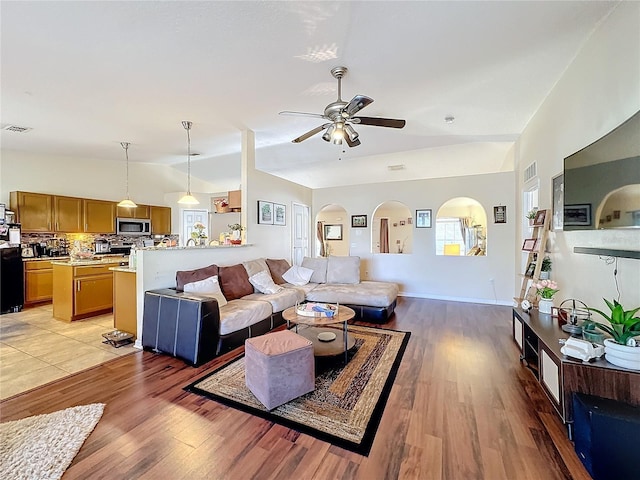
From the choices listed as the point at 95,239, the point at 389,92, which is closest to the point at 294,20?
the point at 389,92

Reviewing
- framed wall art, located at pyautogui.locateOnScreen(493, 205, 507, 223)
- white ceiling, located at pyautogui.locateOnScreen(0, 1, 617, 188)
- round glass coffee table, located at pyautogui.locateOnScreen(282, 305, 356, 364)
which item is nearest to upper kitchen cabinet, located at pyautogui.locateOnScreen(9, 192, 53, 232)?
white ceiling, located at pyautogui.locateOnScreen(0, 1, 617, 188)

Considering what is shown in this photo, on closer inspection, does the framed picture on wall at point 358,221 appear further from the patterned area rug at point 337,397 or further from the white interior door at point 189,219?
the white interior door at point 189,219

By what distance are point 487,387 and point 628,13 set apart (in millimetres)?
2990

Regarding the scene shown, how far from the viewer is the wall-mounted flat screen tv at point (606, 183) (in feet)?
5.69

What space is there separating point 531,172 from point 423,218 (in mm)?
2086

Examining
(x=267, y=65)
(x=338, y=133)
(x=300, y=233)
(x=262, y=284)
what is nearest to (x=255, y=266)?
(x=262, y=284)

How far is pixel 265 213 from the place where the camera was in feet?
17.7

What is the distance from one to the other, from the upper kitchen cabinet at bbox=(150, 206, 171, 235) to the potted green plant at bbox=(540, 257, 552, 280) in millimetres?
8080

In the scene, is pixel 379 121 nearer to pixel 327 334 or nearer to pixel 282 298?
pixel 327 334

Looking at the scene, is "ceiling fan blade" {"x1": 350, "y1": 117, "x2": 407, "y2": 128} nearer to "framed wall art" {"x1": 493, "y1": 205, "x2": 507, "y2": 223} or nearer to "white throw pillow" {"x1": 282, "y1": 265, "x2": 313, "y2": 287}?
"white throw pillow" {"x1": 282, "y1": 265, "x2": 313, "y2": 287}

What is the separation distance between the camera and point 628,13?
1.95m

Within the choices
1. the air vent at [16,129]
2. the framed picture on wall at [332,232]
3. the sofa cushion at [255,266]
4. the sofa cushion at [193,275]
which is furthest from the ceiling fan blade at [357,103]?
the framed picture on wall at [332,232]

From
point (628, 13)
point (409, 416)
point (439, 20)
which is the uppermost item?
point (439, 20)

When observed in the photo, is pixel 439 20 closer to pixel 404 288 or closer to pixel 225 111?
pixel 225 111
